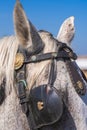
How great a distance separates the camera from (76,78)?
284 centimetres

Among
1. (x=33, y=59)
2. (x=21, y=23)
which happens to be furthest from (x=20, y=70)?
(x=21, y=23)

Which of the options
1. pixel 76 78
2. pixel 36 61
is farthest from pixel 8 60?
pixel 76 78

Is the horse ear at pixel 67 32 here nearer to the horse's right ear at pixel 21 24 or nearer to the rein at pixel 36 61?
the rein at pixel 36 61

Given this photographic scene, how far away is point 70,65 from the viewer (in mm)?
2859

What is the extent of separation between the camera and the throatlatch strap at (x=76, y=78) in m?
2.79

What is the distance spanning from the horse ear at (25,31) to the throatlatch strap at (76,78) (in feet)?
0.79

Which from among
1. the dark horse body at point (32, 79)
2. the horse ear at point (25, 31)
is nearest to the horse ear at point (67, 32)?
the dark horse body at point (32, 79)

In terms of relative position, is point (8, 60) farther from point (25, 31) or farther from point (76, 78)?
point (76, 78)

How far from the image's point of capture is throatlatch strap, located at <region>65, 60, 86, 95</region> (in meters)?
2.79

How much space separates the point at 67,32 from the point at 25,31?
0.50 metres

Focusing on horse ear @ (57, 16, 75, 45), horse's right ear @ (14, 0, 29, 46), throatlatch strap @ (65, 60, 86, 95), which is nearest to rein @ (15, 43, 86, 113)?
throatlatch strap @ (65, 60, 86, 95)

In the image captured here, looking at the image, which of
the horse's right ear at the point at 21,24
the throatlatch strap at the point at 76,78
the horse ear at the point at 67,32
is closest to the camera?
the horse's right ear at the point at 21,24

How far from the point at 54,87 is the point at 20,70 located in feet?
0.84

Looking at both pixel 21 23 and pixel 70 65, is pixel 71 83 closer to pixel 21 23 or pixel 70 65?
pixel 70 65
